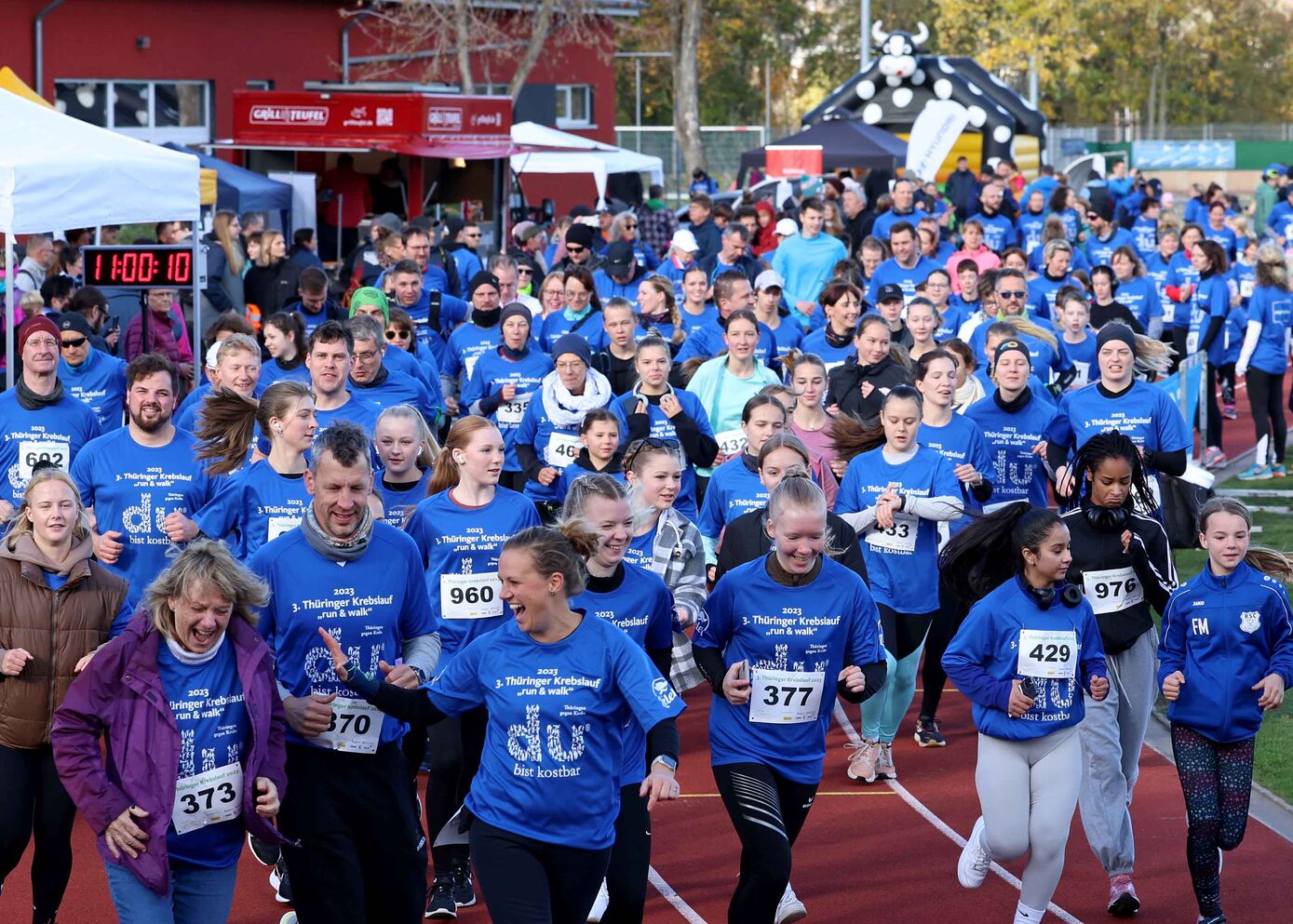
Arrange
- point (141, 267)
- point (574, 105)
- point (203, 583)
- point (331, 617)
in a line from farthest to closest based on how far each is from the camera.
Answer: point (574, 105)
point (141, 267)
point (331, 617)
point (203, 583)

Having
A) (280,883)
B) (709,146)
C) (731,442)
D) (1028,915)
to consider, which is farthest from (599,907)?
(709,146)

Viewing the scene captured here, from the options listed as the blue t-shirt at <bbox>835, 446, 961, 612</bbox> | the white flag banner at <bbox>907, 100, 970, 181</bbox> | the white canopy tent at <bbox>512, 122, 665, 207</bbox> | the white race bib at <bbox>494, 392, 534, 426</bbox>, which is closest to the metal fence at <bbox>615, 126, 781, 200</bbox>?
the white canopy tent at <bbox>512, 122, 665, 207</bbox>

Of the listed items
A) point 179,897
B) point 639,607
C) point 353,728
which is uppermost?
point 639,607

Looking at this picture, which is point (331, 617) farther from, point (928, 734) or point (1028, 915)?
point (928, 734)

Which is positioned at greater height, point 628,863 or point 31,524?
point 31,524

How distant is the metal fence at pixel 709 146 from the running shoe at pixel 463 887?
141 ft

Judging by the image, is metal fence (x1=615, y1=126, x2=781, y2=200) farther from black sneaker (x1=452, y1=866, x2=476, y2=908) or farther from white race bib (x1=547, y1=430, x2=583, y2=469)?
black sneaker (x1=452, y1=866, x2=476, y2=908)

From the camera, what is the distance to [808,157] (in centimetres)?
2703

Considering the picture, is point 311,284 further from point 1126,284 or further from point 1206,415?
point 1206,415

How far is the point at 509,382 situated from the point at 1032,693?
5.10 m

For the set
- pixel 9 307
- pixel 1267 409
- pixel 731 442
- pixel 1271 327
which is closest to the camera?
pixel 731 442

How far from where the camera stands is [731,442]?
9.73 meters

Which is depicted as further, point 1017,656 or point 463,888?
point 463,888

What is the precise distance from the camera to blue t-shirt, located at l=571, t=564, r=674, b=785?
6.02 metres
